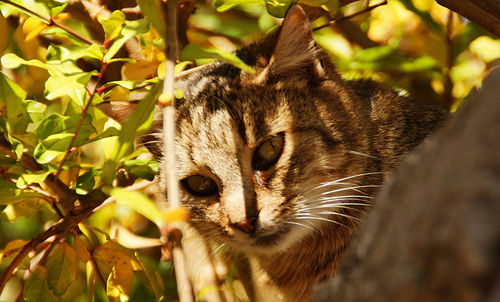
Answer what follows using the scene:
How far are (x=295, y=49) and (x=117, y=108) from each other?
0.53 m

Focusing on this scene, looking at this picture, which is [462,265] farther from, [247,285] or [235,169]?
[247,285]

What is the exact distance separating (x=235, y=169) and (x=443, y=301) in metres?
0.96

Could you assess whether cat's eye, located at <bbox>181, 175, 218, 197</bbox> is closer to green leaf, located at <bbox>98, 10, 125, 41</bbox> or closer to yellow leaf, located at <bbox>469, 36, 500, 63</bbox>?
green leaf, located at <bbox>98, 10, 125, 41</bbox>

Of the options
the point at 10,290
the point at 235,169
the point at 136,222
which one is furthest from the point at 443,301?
the point at 10,290

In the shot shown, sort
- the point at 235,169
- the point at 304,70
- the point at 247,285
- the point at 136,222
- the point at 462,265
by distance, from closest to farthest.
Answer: the point at 462,265 < the point at 235,169 < the point at 304,70 < the point at 247,285 < the point at 136,222

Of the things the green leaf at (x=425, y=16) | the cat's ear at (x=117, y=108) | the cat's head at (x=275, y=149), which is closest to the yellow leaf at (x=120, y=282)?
the cat's head at (x=275, y=149)

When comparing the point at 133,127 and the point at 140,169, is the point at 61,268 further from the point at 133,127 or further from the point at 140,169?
the point at 133,127

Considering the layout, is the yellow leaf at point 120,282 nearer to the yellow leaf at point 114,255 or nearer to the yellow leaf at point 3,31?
the yellow leaf at point 114,255

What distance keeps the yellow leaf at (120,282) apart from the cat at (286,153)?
0.94 ft

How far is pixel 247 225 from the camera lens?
139cm

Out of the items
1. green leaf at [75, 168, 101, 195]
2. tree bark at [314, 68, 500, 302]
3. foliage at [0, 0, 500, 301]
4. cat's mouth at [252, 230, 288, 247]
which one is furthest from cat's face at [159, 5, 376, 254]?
tree bark at [314, 68, 500, 302]

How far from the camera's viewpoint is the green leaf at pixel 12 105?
124 centimetres

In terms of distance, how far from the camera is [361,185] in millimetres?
1591

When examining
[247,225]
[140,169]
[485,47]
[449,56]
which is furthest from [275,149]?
[485,47]
